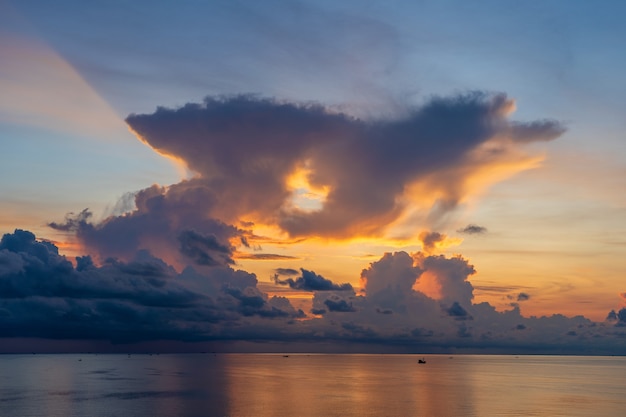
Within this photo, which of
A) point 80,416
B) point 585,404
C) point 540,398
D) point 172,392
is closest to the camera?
point 80,416

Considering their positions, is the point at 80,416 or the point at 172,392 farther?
the point at 172,392

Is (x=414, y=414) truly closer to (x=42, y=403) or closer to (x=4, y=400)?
(x=42, y=403)

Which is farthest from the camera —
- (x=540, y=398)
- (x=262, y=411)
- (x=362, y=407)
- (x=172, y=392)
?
(x=172, y=392)

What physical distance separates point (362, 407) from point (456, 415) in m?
23.3

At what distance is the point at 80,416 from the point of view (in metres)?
129

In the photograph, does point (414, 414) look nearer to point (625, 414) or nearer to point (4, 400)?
point (625, 414)

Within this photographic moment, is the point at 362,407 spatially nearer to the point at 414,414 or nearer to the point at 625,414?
the point at 414,414

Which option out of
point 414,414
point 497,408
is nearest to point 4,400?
point 414,414

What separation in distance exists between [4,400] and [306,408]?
83.8 meters

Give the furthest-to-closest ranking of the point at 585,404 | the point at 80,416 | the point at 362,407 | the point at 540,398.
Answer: the point at 540,398 → the point at 585,404 → the point at 362,407 → the point at 80,416

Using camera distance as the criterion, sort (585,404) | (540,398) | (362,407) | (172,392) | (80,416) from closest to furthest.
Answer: (80,416), (362,407), (585,404), (540,398), (172,392)

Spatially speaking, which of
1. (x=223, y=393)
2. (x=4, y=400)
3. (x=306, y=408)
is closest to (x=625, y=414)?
(x=306, y=408)

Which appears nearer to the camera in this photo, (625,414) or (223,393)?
(625,414)

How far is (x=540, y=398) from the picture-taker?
174625mm
